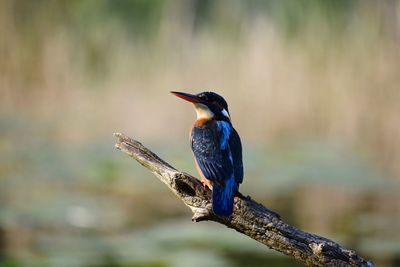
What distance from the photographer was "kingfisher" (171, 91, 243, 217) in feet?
9.54

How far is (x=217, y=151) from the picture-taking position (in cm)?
322

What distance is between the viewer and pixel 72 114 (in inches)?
572

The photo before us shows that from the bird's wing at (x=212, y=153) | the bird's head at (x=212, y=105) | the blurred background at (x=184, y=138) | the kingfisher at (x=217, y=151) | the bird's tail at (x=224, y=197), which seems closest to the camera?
the bird's tail at (x=224, y=197)

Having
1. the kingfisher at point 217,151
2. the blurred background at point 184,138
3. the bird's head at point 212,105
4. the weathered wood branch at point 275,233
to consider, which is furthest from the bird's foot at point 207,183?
the blurred background at point 184,138

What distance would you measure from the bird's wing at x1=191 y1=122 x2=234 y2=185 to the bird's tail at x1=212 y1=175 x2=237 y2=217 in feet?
0.10

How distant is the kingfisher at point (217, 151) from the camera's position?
2.91m

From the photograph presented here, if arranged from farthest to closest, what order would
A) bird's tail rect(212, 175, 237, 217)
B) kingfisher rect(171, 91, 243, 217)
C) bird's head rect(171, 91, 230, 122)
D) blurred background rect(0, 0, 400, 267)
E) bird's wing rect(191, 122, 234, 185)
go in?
blurred background rect(0, 0, 400, 267), bird's head rect(171, 91, 230, 122), bird's wing rect(191, 122, 234, 185), kingfisher rect(171, 91, 243, 217), bird's tail rect(212, 175, 237, 217)

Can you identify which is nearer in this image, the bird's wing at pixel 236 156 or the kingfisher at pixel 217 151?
the kingfisher at pixel 217 151

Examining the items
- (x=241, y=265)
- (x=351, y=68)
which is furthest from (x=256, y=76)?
(x=241, y=265)

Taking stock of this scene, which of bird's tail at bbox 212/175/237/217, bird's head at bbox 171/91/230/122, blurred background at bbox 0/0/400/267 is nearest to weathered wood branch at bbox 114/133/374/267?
bird's tail at bbox 212/175/237/217

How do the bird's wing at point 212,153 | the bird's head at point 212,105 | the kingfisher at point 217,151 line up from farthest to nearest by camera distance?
the bird's head at point 212,105, the bird's wing at point 212,153, the kingfisher at point 217,151

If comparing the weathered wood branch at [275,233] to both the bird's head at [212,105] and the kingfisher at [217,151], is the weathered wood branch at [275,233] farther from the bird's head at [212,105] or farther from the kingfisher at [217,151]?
the bird's head at [212,105]

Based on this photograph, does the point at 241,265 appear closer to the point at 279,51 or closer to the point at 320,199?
the point at 320,199

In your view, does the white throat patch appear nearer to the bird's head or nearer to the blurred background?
the bird's head
